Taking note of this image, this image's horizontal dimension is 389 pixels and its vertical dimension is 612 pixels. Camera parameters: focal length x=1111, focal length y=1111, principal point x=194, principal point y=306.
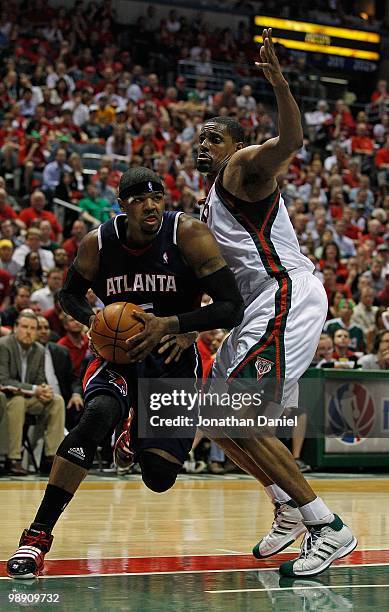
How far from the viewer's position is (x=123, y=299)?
522 cm

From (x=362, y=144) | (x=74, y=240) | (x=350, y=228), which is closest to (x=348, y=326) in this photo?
(x=74, y=240)

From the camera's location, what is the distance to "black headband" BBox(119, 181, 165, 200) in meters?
5.09

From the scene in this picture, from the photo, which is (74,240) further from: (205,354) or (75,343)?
(205,354)

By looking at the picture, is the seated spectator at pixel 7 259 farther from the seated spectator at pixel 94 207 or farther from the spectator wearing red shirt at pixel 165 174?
the spectator wearing red shirt at pixel 165 174

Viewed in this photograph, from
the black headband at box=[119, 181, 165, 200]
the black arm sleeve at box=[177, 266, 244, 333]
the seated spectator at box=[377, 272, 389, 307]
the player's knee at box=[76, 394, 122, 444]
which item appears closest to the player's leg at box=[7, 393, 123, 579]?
the player's knee at box=[76, 394, 122, 444]

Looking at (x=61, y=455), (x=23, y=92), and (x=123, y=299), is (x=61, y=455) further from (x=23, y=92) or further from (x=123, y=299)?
(x=23, y=92)

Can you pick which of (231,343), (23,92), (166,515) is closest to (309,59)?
(23,92)

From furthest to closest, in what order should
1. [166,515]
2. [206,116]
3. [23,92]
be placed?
[206,116], [23,92], [166,515]

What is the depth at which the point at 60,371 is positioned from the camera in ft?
37.0

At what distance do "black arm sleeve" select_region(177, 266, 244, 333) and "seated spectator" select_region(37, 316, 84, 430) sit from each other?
246 inches

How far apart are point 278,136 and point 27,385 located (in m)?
6.32

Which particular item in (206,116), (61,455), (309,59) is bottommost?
(61,455)

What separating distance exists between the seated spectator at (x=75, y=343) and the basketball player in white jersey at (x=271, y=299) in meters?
6.16

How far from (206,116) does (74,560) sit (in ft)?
53.6
